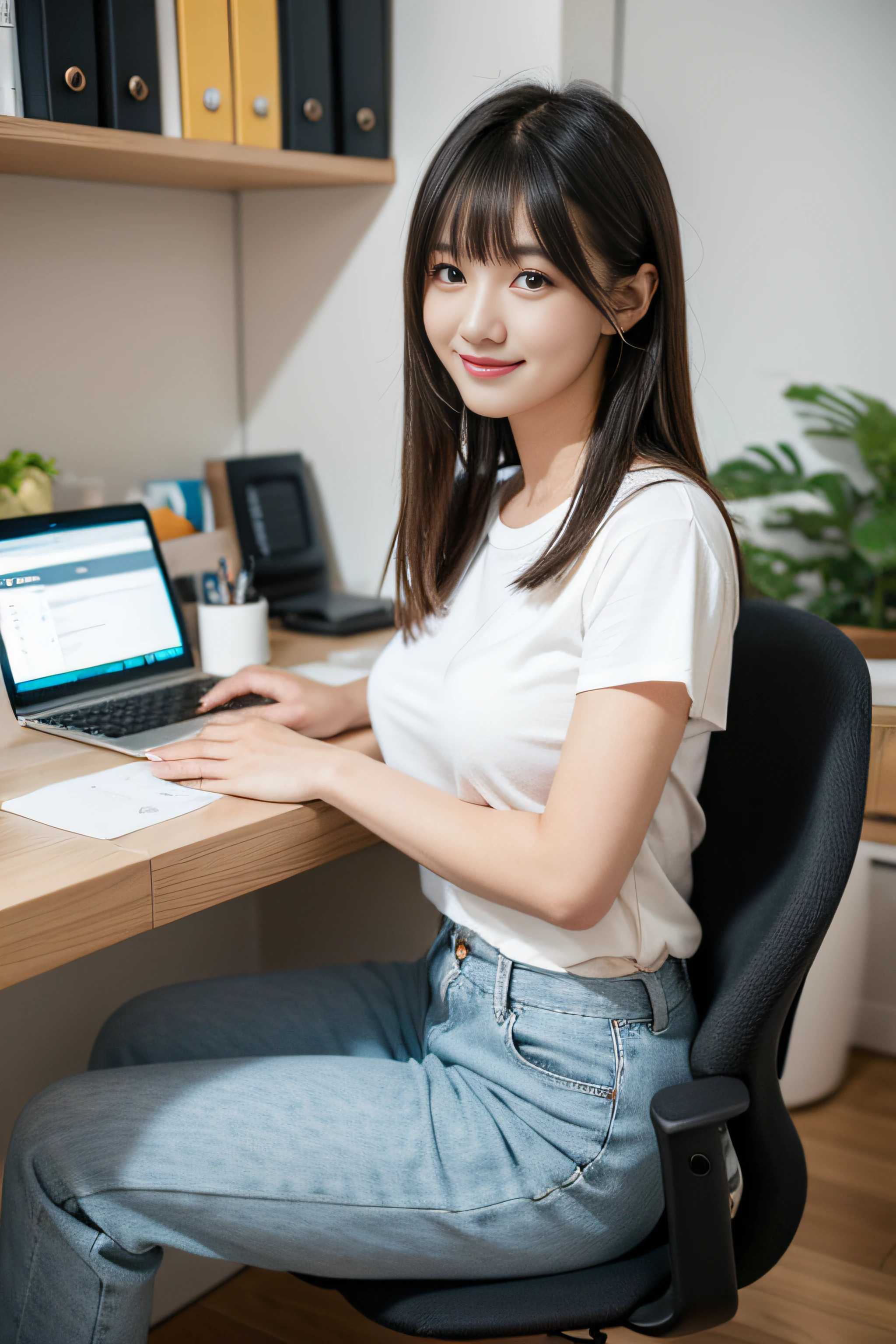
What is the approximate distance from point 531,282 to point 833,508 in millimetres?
2194

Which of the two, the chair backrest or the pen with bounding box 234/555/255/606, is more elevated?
the pen with bounding box 234/555/255/606

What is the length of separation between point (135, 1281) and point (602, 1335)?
0.39m

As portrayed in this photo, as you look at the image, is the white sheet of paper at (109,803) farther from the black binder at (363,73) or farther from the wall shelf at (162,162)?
the black binder at (363,73)

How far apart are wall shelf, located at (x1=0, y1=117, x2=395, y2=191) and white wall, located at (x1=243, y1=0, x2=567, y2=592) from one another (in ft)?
0.17

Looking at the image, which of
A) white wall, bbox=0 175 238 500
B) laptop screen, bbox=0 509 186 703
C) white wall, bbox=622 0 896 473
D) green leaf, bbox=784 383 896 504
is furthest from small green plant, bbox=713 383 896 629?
laptop screen, bbox=0 509 186 703

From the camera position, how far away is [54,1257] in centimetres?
91

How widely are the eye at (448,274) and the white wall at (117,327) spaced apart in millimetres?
736

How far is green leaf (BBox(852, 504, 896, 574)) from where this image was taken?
8.80 feet

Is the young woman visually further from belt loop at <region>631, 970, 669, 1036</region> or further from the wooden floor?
the wooden floor

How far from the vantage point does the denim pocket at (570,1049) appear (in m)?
0.95

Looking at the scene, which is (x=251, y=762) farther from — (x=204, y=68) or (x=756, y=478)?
(x=756, y=478)

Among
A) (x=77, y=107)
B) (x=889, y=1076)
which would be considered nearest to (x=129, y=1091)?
(x=77, y=107)

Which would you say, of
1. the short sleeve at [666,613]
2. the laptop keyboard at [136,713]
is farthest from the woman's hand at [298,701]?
the short sleeve at [666,613]

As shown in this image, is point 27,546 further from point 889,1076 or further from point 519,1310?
point 889,1076
